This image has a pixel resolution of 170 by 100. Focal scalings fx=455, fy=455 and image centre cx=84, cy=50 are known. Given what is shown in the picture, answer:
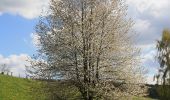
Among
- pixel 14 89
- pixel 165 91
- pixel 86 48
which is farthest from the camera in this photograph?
pixel 165 91

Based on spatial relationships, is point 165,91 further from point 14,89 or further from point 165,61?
point 14,89

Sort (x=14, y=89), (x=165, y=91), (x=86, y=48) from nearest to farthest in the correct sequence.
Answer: (x=86, y=48), (x=14, y=89), (x=165, y=91)

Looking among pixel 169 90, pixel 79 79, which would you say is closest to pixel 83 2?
pixel 79 79

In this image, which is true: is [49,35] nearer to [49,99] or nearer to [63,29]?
[63,29]

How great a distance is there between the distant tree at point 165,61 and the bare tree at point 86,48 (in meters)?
25.0

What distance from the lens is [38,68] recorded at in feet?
112

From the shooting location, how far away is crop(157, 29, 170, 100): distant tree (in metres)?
58.7

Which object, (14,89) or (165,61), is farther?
(165,61)

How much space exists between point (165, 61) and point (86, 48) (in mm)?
28918

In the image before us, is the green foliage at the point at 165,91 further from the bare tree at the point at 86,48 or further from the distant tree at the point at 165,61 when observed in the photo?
the bare tree at the point at 86,48

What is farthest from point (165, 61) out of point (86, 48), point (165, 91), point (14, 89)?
point (86, 48)

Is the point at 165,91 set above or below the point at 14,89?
below

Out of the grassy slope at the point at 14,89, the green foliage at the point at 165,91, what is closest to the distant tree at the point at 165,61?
the green foliage at the point at 165,91

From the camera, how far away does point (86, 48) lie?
32875 millimetres
